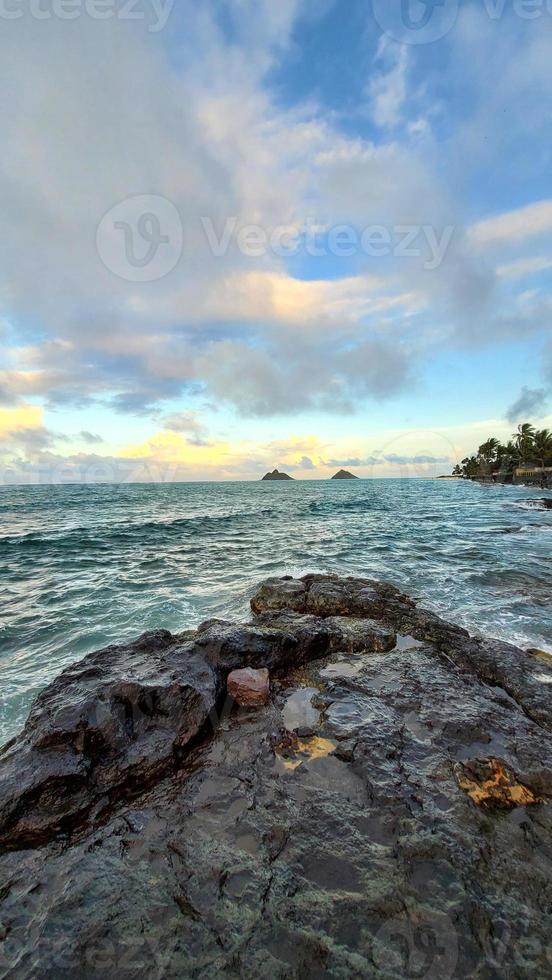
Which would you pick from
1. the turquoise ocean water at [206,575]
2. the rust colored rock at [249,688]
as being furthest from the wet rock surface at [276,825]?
the turquoise ocean water at [206,575]

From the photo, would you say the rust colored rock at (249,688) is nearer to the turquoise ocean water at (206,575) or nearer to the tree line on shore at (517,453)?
the turquoise ocean water at (206,575)

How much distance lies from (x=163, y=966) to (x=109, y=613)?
974 cm

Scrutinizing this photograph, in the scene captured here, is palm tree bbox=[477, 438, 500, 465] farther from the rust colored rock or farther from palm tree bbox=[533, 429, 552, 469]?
the rust colored rock

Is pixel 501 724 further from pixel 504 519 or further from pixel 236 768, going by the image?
pixel 504 519

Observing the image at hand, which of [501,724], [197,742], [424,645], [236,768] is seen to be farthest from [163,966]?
[424,645]

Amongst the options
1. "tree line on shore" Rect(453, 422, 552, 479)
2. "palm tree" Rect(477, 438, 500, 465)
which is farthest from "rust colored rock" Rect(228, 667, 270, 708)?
"palm tree" Rect(477, 438, 500, 465)

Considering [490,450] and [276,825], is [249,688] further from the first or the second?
[490,450]

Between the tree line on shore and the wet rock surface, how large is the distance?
110m

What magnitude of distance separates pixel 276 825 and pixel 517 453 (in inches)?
5061

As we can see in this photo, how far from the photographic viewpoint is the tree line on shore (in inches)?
3784

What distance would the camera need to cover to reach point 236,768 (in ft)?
15.1

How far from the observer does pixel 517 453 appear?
363 feet

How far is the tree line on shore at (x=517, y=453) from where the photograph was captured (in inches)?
3784

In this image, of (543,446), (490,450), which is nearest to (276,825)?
(543,446)
